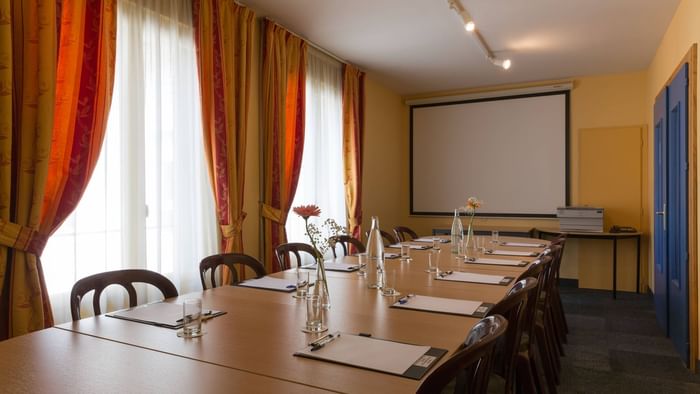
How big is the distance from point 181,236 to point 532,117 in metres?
4.76

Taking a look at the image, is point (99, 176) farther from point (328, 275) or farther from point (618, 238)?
point (618, 238)

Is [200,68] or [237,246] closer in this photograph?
[200,68]

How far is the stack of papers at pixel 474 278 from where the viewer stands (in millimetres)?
2232

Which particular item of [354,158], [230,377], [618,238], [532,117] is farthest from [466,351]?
[532,117]

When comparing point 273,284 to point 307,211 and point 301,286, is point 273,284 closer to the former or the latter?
point 301,286

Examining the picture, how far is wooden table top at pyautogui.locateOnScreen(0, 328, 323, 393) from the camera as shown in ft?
3.35

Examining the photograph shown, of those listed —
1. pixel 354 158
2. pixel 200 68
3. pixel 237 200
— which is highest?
pixel 200 68

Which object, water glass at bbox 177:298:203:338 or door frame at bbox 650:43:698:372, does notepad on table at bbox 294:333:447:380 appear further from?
door frame at bbox 650:43:698:372

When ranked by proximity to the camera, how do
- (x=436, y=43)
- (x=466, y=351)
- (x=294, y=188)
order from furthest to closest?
(x=436, y=43)
(x=294, y=188)
(x=466, y=351)

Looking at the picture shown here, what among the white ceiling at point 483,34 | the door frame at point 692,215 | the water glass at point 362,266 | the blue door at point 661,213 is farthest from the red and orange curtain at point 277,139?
the blue door at point 661,213

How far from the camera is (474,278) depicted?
2.30m

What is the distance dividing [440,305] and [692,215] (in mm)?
2298

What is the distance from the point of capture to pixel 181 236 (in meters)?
3.09

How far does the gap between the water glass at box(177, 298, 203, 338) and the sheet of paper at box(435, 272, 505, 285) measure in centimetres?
127
